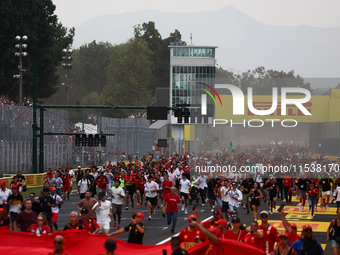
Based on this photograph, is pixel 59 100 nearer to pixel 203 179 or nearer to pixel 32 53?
pixel 32 53

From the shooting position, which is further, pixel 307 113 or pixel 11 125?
pixel 307 113

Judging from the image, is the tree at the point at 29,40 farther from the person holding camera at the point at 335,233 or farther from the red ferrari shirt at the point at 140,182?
the person holding camera at the point at 335,233

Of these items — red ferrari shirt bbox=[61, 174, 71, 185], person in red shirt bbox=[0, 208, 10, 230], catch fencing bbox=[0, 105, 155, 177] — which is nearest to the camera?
person in red shirt bbox=[0, 208, 10, 230]

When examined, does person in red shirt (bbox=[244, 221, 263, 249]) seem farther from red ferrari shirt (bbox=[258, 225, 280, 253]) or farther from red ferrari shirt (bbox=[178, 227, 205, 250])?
red ferrari shirt (bbox=[178, 227, 205, 250])

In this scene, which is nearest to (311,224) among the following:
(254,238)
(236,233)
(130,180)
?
(130,180)

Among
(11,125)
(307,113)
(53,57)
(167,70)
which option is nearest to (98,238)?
(11,125)

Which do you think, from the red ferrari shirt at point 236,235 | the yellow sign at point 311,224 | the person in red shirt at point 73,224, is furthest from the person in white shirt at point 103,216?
the yellow sign at point 311,224

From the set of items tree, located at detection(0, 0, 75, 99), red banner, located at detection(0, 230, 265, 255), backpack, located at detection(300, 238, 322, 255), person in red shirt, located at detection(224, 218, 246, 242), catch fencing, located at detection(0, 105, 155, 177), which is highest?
tree, located at detection(0, 0, 75, 99)

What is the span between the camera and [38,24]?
208ft

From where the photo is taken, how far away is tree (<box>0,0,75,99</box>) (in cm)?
5941

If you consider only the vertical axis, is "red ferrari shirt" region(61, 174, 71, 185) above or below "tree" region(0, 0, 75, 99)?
below

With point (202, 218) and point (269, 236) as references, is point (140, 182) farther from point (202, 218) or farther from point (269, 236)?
point (269, 236)

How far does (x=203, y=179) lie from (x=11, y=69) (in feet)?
134

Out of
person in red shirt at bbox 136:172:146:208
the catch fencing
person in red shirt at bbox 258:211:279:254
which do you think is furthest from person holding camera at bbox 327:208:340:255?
the catch fencing
